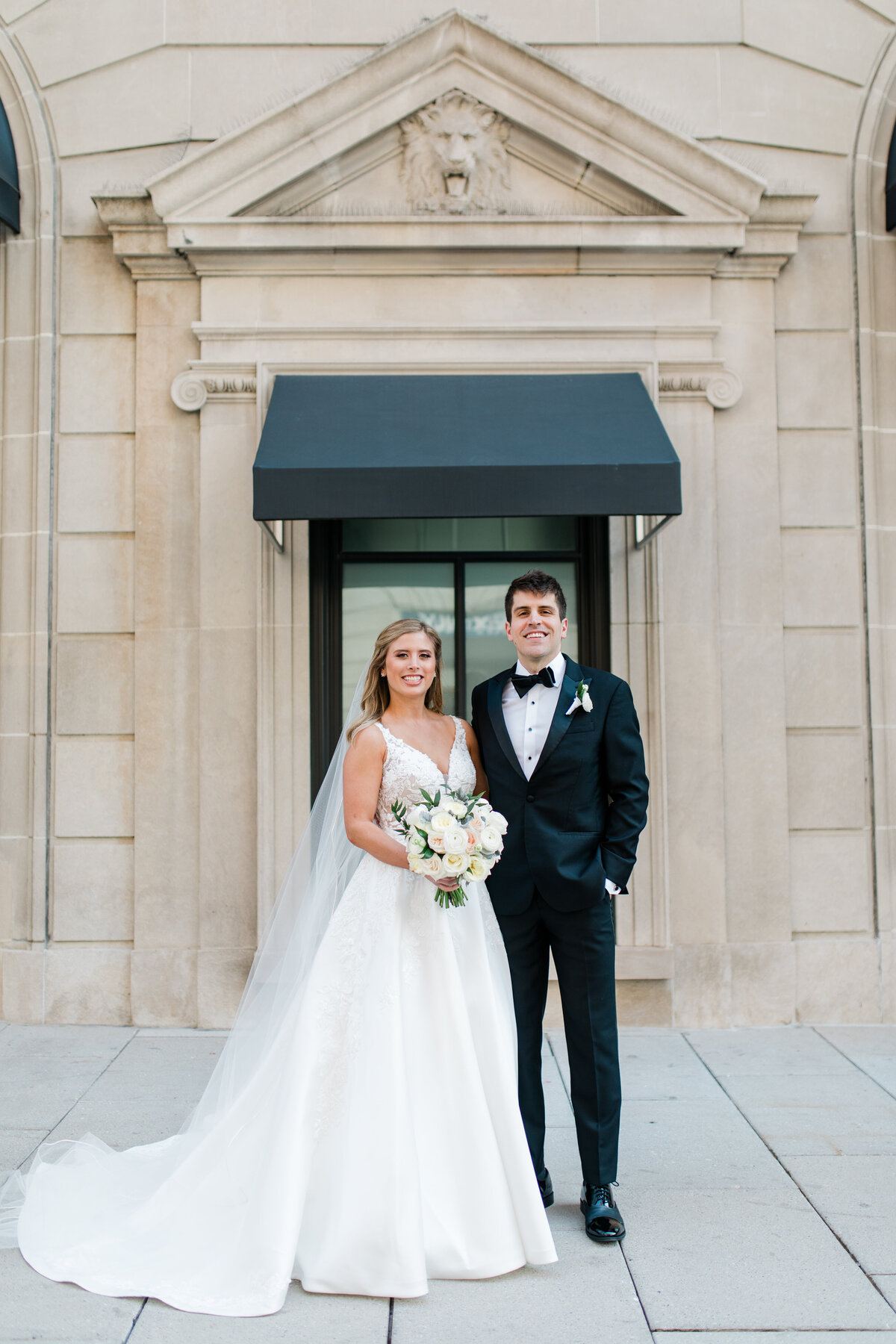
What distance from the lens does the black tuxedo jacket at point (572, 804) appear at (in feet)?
12.6

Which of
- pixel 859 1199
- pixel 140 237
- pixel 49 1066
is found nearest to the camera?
pixel 859 1199

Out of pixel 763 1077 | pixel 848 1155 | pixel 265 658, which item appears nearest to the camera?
Answer: pixel 848 1155

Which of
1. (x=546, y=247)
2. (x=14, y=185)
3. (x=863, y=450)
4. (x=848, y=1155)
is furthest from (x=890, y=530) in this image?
(x=14, y=185)

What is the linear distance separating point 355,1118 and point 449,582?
3.97 metres

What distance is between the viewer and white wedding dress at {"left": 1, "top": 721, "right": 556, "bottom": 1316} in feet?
10.9

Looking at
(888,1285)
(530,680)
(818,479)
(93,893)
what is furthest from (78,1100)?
(818,479)

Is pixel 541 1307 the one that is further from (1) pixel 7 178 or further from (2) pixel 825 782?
(1) pixel 7 178

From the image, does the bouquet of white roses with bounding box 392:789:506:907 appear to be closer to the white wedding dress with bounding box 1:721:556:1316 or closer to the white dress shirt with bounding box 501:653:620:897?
the white wedding dress with bounding box 1:721:556:1316

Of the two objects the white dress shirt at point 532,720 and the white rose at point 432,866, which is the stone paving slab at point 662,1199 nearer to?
the white rose at point 432,866

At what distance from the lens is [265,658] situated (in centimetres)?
641

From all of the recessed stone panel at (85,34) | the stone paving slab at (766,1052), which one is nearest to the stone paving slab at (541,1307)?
the stone paving slab at (766,1052)

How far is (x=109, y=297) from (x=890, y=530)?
17.4 feet

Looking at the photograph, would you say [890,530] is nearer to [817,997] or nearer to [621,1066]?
[817,997]

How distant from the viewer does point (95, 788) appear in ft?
21.4
